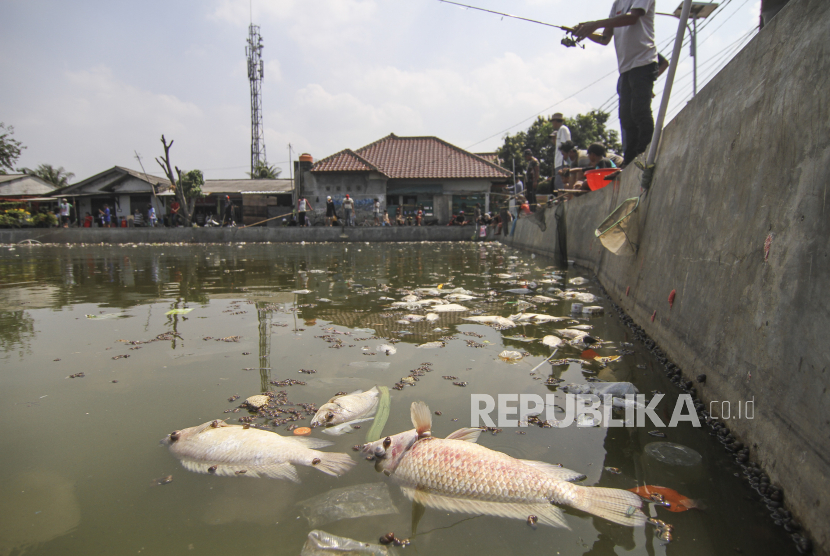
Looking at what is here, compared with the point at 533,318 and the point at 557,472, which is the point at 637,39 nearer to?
the point at 533,318

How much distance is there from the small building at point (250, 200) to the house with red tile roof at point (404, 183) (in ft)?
7.91

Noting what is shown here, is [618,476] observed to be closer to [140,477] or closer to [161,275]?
[140,477]

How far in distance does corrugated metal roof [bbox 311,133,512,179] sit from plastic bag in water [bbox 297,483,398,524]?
23.4 meters

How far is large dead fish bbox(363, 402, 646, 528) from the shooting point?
130cm

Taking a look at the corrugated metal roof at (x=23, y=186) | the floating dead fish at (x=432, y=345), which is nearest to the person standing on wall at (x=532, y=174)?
the floating dead fish at (x=432, y=345)

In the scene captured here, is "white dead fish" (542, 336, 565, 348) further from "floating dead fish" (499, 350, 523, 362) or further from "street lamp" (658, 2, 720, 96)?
"street lamp" (658, 2, 720, 96)

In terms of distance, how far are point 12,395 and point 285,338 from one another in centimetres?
136

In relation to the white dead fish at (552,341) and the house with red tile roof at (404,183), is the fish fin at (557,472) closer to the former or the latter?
the white dead fish at (552,341)

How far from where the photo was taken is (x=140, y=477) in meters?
1.46

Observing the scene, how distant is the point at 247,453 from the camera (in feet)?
5.11

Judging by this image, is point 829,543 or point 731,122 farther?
point 731,122

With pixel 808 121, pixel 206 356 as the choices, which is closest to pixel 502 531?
pixel 808 121

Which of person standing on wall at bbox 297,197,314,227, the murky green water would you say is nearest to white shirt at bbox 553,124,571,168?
the murky green water

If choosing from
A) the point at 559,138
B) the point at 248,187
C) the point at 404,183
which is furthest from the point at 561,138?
the point at 248,187
